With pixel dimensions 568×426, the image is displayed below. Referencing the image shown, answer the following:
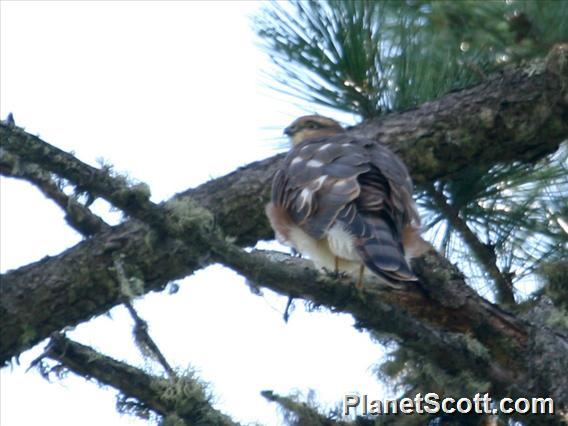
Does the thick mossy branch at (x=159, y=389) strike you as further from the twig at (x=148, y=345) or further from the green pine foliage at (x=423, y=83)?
the green pine foliage at (x=423, y=83)

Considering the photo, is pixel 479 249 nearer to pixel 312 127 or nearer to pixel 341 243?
pixel 312 127

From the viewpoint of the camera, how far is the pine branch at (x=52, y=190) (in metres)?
4.28

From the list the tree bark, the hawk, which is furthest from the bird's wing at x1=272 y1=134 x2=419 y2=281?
the tree bark

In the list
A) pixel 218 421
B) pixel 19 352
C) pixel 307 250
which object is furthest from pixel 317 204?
pixel 19 352

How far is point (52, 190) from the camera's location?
176 inches

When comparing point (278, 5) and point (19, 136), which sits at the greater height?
point (278, 5)

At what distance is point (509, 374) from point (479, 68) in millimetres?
1494

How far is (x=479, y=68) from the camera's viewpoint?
5602mm

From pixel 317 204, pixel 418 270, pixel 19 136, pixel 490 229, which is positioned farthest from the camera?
pixel 490 229

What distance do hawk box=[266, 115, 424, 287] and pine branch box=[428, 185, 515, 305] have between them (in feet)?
2.20

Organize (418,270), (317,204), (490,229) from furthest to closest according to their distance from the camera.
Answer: (490,229) → (418,270) → (317,204)

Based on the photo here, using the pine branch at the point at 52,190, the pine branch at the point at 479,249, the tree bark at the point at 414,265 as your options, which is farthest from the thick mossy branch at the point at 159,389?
the pine branch at the point at 479,249

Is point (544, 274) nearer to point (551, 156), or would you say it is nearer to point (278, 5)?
point (551, 156)

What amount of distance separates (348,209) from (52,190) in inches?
39.7
